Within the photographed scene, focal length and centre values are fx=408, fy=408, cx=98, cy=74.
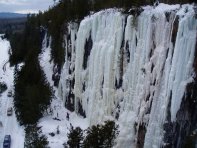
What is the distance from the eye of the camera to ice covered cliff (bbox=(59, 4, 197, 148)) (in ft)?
87.1

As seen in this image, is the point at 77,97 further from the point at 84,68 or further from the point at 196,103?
the point at 196,103

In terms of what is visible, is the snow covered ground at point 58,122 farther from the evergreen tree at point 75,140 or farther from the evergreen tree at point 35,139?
the evergreen tree at point 75,140

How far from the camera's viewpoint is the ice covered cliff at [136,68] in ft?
87.1

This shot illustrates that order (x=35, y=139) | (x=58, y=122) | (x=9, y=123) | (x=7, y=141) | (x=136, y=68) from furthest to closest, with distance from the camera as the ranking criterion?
(x=9, y=123), (x=58, y=122), (x=7, y=141), (x=35, y=139), (x=136, y=68)

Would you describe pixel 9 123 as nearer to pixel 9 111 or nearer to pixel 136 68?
pixel 9 111

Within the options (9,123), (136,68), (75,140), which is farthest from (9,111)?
(136,68)

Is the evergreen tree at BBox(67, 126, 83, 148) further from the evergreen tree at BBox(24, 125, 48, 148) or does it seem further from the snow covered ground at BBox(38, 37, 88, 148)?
the snow covered ground at BBox(38, 37, 88, 148)

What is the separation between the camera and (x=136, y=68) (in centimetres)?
3103

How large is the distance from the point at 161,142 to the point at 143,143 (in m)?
2.22

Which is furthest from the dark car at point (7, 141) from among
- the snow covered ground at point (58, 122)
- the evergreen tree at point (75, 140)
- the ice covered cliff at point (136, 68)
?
the evergreen tree at point (75, 140)

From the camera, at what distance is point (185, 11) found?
26.7 meters

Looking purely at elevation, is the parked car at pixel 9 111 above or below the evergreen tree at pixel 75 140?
above

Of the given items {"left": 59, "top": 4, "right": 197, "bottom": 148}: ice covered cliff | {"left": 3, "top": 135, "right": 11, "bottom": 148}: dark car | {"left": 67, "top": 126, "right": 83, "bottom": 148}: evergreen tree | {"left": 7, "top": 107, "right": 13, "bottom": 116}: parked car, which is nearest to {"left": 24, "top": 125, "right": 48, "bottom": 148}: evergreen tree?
{"left": 67, "top": 126, "right": 83, "bottom": 148}: evergreen tree

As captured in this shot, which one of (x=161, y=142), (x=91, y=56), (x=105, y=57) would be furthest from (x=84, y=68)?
(x=161, y=142)
